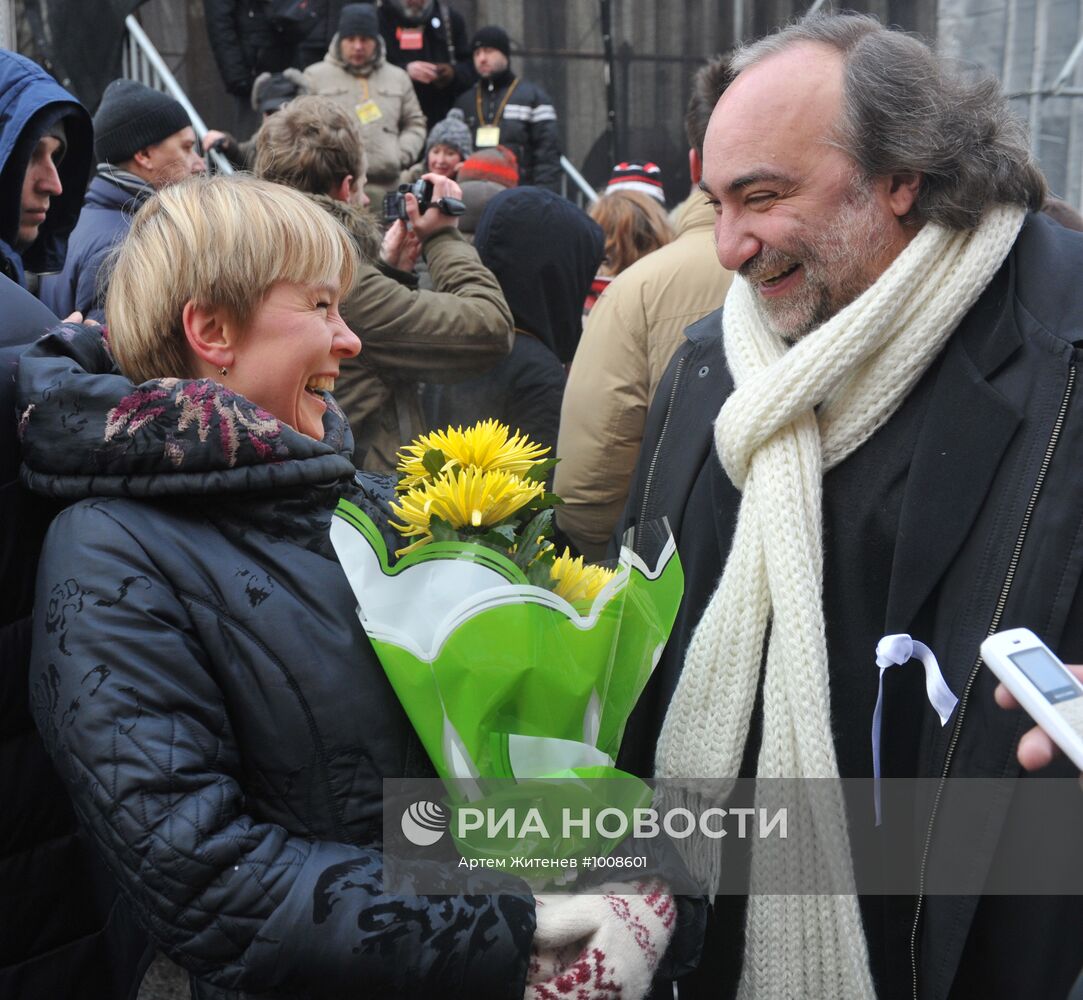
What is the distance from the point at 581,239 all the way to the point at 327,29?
4166 mm

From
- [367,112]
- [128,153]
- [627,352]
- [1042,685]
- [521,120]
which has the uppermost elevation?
[128,153]

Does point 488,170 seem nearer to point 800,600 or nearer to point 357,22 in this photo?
point 357,22

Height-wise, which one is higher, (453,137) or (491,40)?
(491,40)

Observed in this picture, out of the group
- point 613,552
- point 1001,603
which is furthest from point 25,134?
point 1001,603

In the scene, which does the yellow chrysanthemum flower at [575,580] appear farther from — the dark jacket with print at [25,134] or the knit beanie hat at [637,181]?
the knit beanie hat at [637,181]

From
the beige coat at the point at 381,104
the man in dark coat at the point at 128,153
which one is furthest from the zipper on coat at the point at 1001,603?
the beige coat at the point at 381,104

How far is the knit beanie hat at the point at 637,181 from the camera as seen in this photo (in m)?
4.83

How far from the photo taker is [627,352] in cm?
339

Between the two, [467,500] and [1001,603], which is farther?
[1001,603]

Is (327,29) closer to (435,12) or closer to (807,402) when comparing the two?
(435,12)

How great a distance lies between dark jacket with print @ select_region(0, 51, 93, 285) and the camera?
2.29 m

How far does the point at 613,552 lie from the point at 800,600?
23.3 inches

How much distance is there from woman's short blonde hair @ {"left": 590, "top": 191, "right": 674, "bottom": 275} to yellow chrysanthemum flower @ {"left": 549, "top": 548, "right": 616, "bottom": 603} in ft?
10.5

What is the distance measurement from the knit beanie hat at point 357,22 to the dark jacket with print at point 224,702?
5699mm
